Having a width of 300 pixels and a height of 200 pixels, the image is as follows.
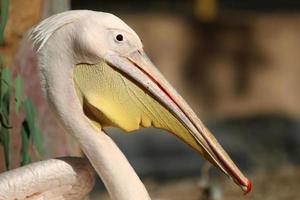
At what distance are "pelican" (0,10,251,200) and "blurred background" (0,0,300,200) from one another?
6103 mm

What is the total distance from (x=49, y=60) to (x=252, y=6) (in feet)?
24.1

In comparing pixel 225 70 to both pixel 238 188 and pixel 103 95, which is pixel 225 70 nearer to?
pixel 238 188

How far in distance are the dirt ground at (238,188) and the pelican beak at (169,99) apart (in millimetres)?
3146

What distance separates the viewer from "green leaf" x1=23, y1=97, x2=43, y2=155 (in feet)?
14.8

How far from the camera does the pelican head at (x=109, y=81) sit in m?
3.51

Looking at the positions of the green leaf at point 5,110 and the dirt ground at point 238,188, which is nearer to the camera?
the green leaf at point 5,110

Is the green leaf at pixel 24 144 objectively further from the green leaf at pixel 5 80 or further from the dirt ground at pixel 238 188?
the dirt ground at pixel 238 188

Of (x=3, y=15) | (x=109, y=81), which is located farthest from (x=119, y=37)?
(x=3, y=15)

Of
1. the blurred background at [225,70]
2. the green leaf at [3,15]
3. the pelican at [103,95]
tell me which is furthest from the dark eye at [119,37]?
the blurred background at [225,70]

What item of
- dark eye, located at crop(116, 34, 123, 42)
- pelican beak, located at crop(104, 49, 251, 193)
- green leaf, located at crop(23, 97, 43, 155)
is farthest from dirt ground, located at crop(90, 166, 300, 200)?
dark eye, located at crop(116, 34, 123, 42)

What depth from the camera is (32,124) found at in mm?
4566

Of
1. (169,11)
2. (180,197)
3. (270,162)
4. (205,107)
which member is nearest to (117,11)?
(169,11)

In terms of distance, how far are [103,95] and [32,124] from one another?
104cm

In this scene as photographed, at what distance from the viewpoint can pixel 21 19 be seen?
196 inches
